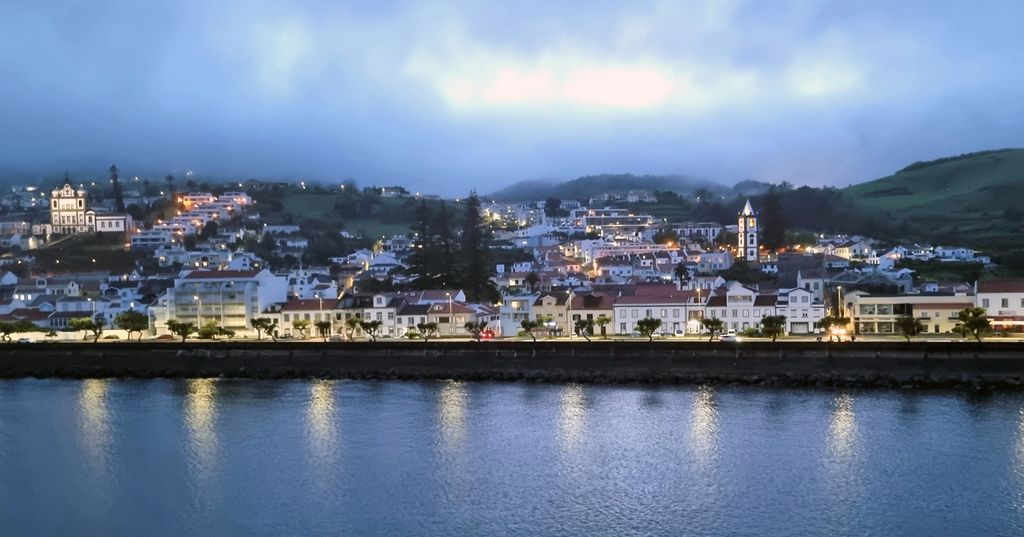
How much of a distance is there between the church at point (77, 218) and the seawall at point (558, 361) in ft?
95.8

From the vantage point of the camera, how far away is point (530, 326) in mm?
27109

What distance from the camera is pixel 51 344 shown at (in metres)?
27.3

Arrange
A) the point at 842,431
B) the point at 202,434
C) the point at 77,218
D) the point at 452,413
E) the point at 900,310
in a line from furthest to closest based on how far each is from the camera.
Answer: the point at 77,218 → the point at 900,310 → the point at 452,413 → the point at 202,434 → the point at 842,431

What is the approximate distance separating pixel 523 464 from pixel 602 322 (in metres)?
12.3

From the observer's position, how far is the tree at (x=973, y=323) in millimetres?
22016

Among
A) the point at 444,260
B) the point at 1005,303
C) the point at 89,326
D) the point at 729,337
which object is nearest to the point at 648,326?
the point at 729,337

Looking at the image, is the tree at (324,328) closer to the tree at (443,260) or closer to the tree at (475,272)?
the tree at (475,272)

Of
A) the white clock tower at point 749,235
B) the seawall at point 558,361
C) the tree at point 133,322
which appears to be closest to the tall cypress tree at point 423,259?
the tree at point 133,322

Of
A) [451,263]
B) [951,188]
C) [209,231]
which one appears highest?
[951,188]

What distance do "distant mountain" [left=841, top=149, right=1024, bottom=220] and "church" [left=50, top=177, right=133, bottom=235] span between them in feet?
181

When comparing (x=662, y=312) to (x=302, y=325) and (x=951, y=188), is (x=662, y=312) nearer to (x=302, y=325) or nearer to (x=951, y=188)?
(x=302, y=325)

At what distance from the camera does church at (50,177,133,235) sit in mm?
54875

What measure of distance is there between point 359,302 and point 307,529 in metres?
18.3

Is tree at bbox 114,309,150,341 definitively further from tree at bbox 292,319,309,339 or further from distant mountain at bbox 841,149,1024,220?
distant mountain at bbox 841,149,1024,220
